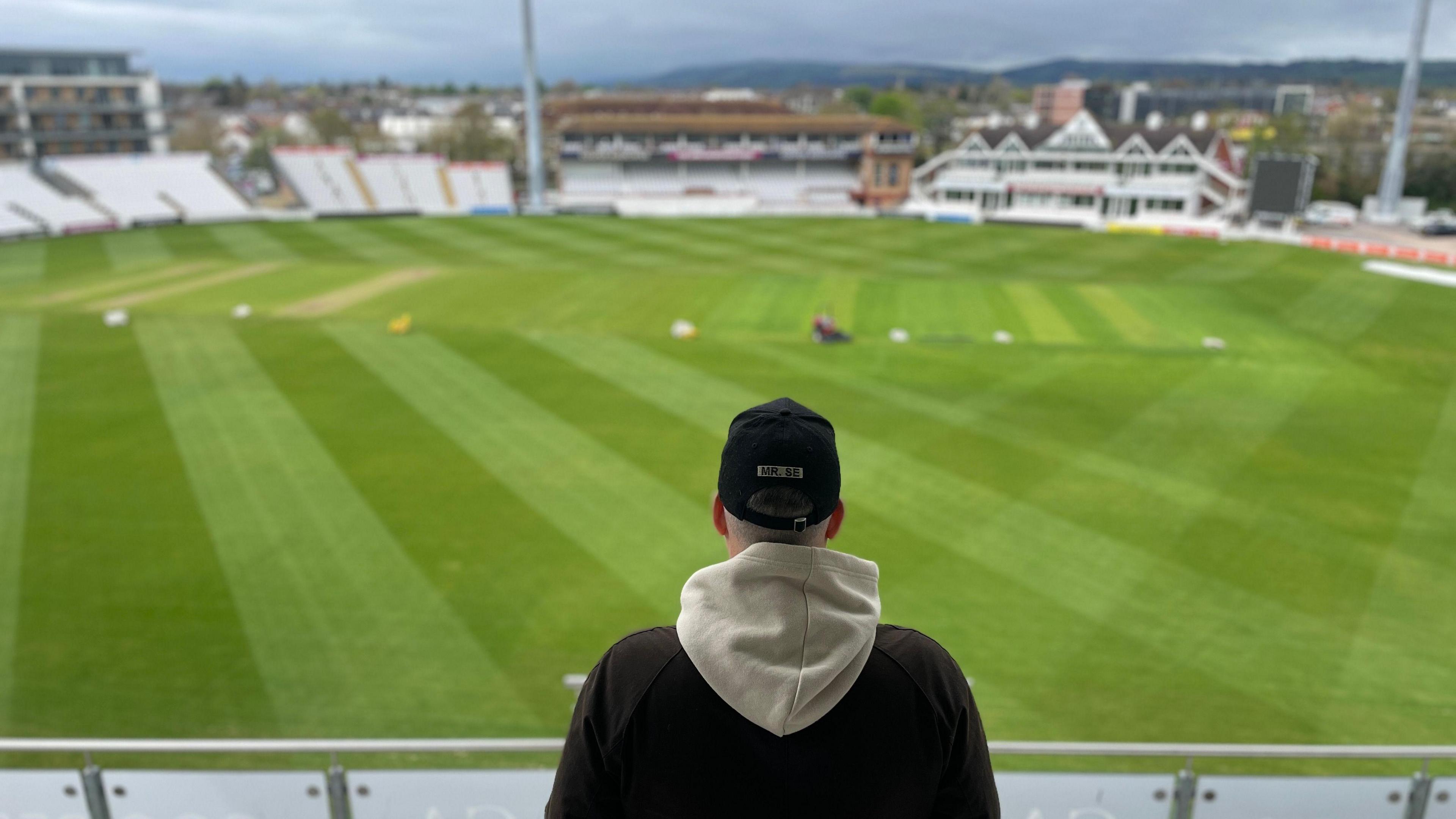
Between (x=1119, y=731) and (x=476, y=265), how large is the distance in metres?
35.1

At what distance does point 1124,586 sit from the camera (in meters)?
12.9

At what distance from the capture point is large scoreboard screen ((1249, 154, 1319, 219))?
5066 centimetres

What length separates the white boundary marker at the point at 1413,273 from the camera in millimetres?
35281

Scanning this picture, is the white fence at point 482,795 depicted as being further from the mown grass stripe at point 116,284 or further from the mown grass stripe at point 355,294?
the mown grass stripe at point 116,284

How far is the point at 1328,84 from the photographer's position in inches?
7603

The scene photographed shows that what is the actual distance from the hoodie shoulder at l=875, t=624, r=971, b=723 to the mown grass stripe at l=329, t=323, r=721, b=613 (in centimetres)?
1068

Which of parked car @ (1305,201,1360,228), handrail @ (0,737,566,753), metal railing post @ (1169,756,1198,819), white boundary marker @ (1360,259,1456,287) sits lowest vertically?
white boundary marker @ (1360,259,1456,287)

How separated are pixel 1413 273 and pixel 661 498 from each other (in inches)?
1433

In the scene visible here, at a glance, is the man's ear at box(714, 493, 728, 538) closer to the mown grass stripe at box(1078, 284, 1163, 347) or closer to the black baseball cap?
the black baseball cap

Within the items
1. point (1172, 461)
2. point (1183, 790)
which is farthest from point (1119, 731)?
point (1172, 461)

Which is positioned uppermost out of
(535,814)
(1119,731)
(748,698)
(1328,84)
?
(1328,84)

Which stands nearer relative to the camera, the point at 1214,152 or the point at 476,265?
the point at 476,265

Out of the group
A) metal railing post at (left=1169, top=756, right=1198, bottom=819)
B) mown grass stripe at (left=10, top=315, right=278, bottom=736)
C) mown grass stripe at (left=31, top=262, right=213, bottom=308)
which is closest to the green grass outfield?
mown grass stripe at (left=10, top=315, right=278, bottom=736)

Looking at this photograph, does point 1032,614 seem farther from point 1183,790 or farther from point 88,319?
point 88,319
